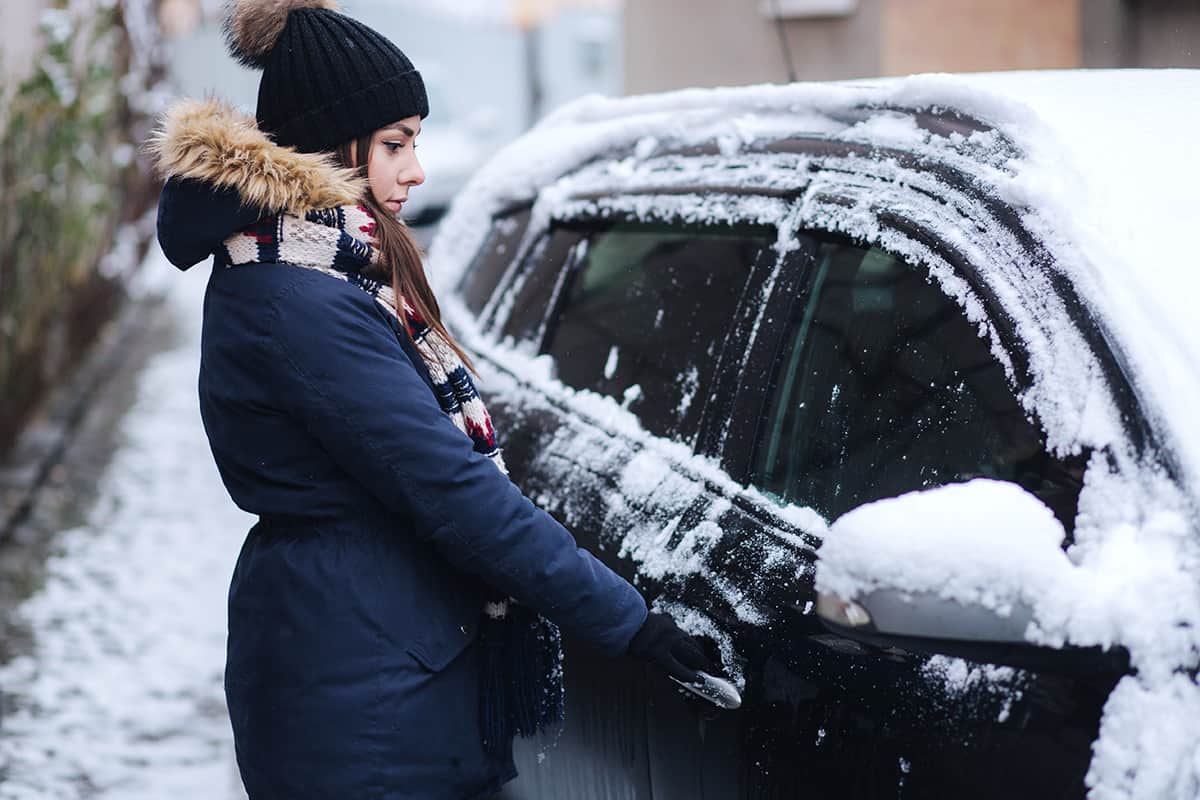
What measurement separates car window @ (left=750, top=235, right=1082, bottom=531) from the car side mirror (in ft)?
0.48

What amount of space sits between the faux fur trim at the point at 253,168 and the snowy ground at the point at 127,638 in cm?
224

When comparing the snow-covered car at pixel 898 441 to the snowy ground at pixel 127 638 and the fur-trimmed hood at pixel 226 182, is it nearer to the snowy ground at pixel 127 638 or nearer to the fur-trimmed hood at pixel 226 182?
the fur-trimmed hood at pixel 226 182

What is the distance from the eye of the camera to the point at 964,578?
4.96 feet

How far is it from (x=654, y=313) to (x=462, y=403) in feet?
1.95

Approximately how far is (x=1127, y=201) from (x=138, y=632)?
4.10 m

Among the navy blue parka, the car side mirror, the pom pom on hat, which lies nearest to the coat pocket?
the navy blue parka

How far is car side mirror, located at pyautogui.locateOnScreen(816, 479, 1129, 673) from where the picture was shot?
1503 mm

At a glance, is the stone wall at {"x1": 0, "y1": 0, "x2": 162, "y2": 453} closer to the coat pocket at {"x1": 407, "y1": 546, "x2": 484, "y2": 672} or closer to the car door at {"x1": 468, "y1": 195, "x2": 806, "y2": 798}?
the car door at {"x1": 468, "y1": 195, "x2": 806, "y2": 798}

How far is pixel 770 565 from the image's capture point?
1.92 m

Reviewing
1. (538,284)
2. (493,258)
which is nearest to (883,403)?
(538,284)

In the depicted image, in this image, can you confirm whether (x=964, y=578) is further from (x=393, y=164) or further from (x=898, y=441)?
(x=393, y=164)

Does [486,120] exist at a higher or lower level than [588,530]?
higher

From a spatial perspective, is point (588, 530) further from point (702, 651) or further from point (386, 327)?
point (386, 327)

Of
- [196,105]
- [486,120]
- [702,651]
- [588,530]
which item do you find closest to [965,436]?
[702,651]
